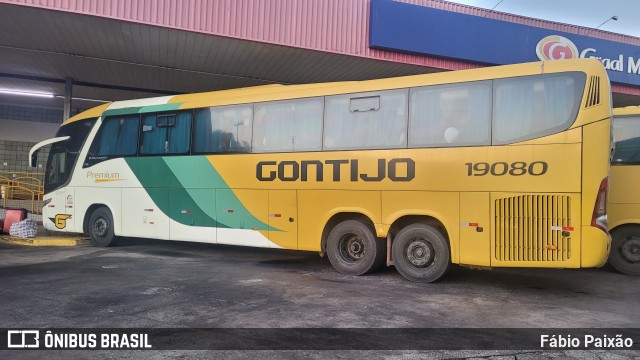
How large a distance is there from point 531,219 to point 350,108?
347 centimetres

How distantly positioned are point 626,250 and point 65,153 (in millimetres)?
12947

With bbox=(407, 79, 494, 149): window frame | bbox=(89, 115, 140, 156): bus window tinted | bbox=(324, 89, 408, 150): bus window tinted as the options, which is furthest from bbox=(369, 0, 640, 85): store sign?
bbox=(89, 115, 140, 156): bus window tinted

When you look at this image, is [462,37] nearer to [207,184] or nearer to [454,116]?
[454,116]

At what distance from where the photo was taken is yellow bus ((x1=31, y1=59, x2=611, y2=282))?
257 inches

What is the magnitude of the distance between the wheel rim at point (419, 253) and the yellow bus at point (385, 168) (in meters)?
0.03

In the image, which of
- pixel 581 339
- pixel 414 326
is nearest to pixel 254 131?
pixel 414 326

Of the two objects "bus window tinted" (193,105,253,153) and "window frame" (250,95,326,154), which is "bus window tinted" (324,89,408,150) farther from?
"bus window tinted" (193,105,253,153)

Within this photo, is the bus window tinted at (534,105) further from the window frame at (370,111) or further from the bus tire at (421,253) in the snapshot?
the bus tire at (421,253)

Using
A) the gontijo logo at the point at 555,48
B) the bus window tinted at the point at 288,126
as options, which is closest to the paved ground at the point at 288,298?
the bus window tinted at the point at 288,126

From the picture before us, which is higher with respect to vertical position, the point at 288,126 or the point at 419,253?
the point at 288,126

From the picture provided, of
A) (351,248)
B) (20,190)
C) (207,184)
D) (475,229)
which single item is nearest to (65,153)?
(207,184)

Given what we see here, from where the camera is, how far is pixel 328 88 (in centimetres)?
839

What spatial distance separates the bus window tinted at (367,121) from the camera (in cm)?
772

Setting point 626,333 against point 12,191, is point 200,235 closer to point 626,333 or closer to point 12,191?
point 626,333
